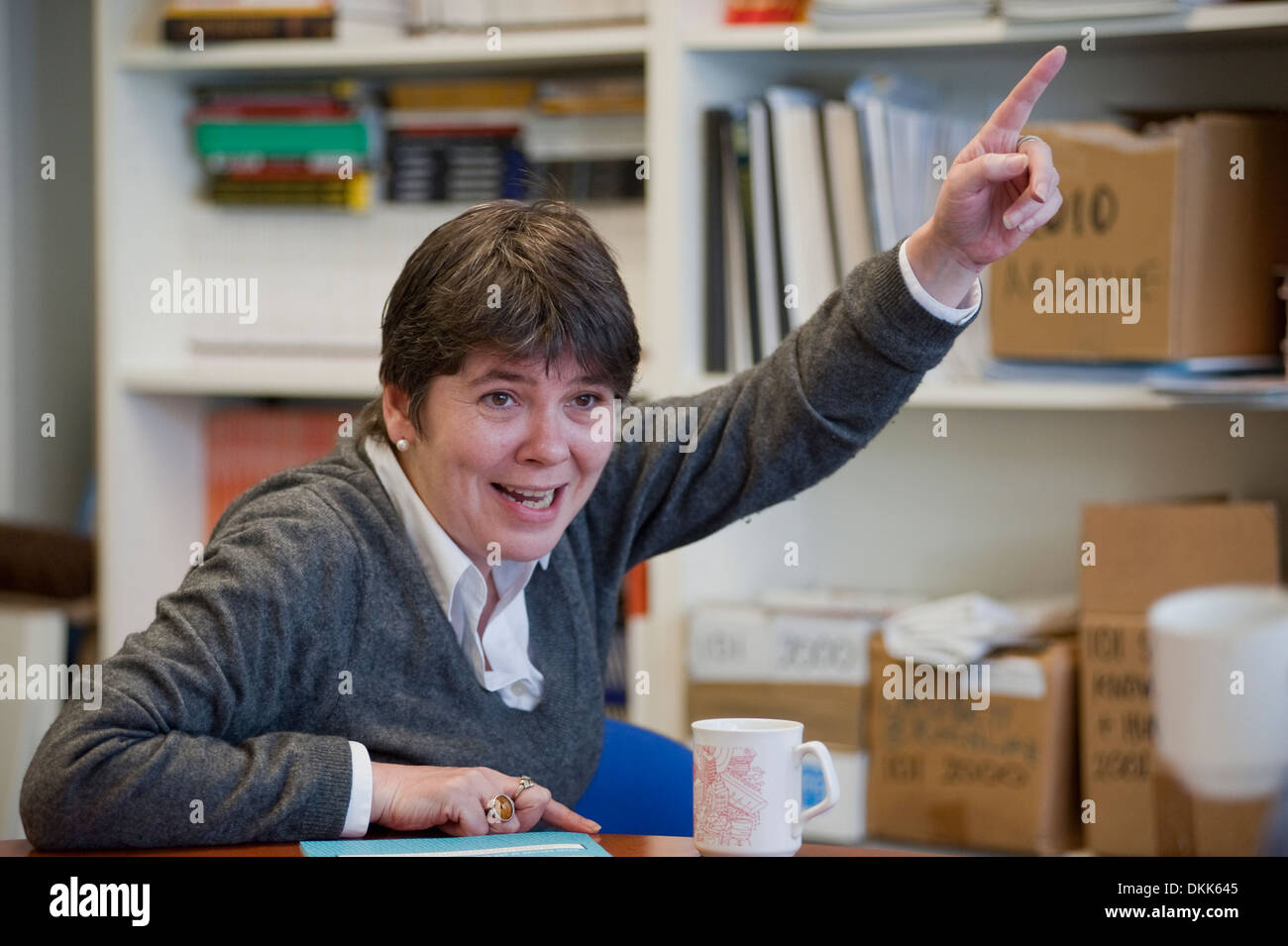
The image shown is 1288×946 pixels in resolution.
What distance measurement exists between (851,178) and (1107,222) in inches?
14.4

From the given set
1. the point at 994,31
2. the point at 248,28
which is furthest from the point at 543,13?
the point at 994,31

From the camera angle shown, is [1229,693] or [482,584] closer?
[1229,693]

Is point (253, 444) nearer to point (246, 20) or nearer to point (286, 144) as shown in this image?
point (286, 144)

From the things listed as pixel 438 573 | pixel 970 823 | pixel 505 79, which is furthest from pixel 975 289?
pixel 505 79

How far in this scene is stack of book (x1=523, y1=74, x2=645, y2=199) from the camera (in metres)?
2.11

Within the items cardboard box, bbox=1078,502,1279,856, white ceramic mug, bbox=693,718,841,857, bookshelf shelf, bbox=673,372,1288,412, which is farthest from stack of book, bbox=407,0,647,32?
white ceramic mug, bbox=693,718,841,857

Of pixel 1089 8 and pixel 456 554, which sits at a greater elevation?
pixel 1089 8

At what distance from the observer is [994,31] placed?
179cm

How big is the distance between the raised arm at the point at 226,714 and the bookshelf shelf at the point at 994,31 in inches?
42.2

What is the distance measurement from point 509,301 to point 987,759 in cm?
109

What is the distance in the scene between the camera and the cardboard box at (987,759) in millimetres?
1808

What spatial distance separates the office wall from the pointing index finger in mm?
2297

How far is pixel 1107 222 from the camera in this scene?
1.76 metres
